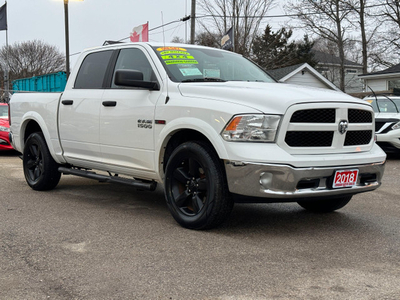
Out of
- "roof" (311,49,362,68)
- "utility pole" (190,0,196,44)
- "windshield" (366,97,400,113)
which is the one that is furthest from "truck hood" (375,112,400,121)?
"roof" (311,49,362,68)

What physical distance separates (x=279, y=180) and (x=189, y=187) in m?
0.96

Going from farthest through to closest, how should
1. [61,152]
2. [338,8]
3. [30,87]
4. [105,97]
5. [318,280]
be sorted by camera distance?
1. [338,8]
2. [30,87]
3. [61,152]
4. [105,97]
5. [318,280]

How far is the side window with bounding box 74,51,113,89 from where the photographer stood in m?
6.01

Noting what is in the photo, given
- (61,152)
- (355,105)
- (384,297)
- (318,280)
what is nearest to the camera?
(384,297)

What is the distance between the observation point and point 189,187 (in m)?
4.71

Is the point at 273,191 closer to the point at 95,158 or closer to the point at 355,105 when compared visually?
the point at 355,105

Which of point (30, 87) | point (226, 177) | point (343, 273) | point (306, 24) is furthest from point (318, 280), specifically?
point (306, 24)

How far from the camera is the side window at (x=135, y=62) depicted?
5402 millimetres

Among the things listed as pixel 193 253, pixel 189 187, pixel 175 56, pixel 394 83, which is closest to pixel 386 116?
pixel 175 56

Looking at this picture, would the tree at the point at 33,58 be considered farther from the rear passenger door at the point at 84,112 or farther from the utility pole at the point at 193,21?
the rear passenger door at the point at 84,112

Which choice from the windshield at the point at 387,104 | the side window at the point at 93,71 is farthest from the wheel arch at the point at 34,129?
the windshield at the point at 387,104

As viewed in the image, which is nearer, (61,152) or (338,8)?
(61,152)

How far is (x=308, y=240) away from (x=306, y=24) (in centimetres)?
3536

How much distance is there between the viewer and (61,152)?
643cm
